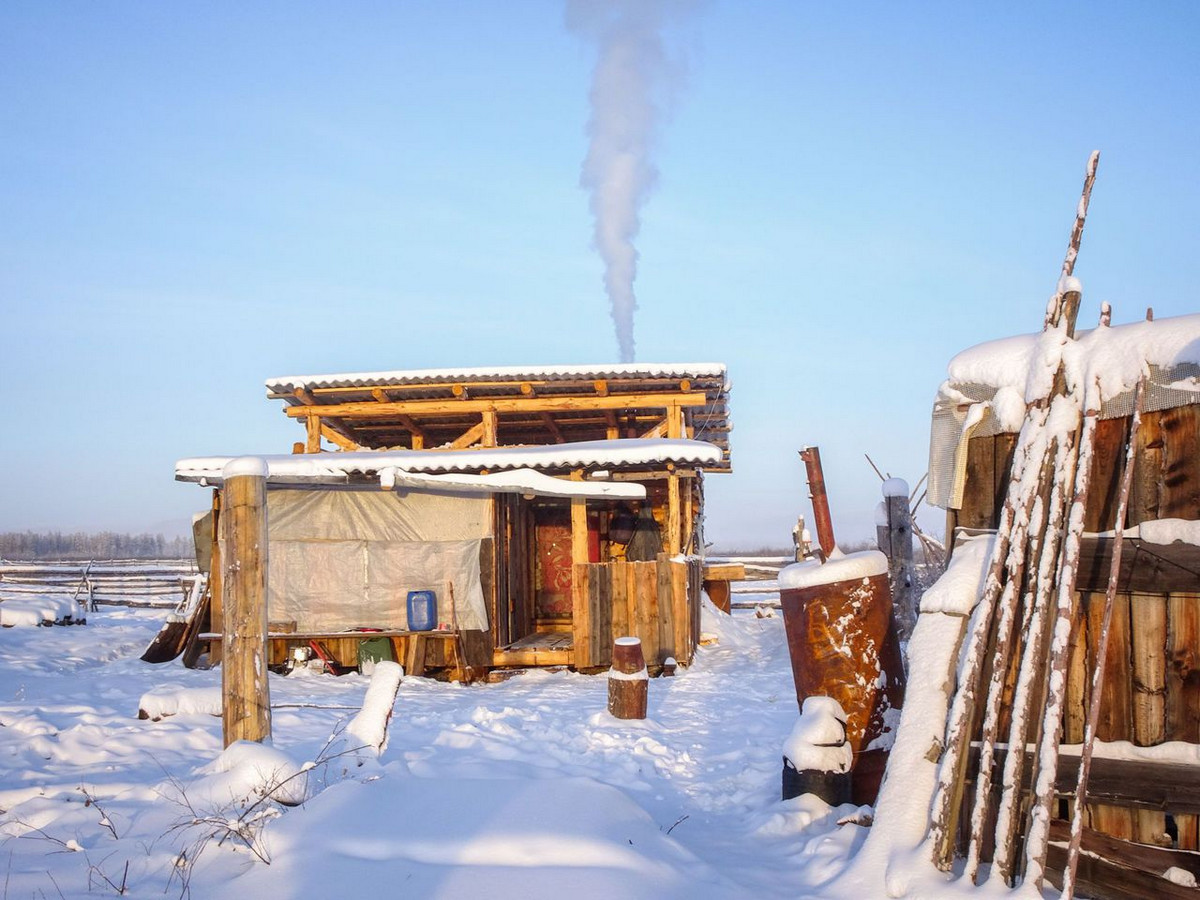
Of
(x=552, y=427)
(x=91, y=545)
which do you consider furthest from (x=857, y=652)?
(x=91, y=545)

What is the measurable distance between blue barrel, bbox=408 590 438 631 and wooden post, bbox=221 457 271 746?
6833mm

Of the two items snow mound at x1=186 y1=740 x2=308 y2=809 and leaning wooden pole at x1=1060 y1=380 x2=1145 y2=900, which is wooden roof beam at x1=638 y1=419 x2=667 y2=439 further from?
leaning wooden pole at x1=1060 y1=380 x2=1145 y2=900

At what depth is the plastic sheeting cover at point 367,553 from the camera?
1240 centimetres

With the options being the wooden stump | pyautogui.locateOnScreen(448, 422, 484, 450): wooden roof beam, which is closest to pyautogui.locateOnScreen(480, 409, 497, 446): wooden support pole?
pyautogui.locateOnScreen(448, 422, 484, 450): wooden roof beam

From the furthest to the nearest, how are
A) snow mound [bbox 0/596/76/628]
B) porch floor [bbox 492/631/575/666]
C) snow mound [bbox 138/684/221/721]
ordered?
snow mound [bbox 0/596/76/628] → porch floor [bbox 492/631/575/666] → snow mound [bbox 138/684/221/721]

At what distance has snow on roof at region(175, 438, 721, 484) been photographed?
12.0 m

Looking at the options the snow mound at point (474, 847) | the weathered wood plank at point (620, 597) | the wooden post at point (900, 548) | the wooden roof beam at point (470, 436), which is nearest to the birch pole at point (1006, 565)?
the snow mound at point (474, 847)

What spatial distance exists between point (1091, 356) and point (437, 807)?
4.01 metres

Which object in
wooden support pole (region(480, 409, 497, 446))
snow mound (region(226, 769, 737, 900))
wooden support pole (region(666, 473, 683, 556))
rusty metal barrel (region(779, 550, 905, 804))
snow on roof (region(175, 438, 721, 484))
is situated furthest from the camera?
wooden support pole (region(480, 409, 497, 446))

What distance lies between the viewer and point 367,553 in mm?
12469

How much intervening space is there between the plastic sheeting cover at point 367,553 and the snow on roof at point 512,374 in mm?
2310

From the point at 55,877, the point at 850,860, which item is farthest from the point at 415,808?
the point at 850,860

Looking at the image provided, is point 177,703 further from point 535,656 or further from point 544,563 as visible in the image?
point 544,563

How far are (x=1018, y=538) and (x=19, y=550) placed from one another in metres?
103
